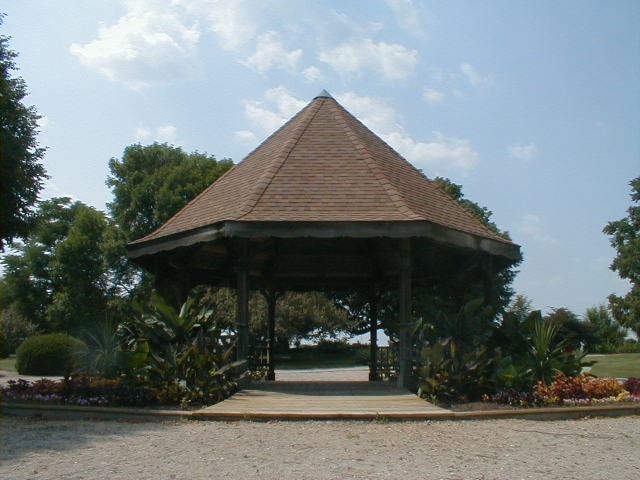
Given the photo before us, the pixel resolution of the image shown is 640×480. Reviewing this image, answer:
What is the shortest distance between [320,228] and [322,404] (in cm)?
303

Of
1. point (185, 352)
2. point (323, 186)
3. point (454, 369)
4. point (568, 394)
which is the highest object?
point (323, 186)

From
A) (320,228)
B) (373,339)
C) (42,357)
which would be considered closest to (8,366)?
(42,357)

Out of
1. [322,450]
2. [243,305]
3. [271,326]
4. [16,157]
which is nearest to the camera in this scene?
[322,450]

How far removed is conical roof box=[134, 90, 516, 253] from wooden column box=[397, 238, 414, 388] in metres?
0.85

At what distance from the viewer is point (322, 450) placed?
7.44m

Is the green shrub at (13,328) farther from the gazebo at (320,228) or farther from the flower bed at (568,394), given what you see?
the flower bed at (568,394)

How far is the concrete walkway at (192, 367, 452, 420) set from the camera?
9445 mm

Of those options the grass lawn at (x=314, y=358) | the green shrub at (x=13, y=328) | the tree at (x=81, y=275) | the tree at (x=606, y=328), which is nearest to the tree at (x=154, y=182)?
the tree at (x=81, y=275)

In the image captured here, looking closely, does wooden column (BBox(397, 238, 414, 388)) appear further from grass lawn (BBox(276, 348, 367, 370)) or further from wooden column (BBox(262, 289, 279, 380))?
grass lawn (BBox(276, 348, 367, 370))

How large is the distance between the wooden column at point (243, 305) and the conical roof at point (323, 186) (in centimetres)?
85

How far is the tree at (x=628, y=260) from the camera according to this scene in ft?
150

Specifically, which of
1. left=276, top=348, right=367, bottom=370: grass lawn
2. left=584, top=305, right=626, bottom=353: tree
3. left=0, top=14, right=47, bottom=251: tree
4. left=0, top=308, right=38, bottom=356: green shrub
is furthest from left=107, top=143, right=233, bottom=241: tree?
left=584, top=305, right=626, bottom=353: tree

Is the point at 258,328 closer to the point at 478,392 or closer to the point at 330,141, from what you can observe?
the point at 330,141

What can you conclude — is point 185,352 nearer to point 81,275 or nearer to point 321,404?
point 321,404
